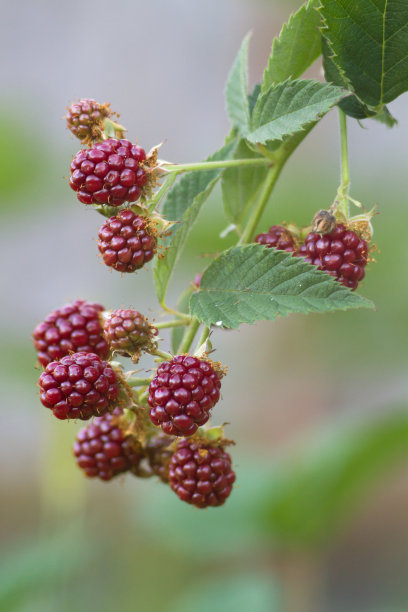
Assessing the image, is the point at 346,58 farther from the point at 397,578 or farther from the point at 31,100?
the point at 397,578

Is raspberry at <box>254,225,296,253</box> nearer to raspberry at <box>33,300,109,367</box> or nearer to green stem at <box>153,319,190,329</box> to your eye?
green stem at <box>153,319,190,329</box>

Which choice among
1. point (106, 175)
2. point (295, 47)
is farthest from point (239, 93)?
point (106, 175)

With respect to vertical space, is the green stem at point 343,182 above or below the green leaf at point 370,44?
below

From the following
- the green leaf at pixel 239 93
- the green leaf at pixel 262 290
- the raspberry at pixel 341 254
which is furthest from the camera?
the green leaf at pixel 239 93

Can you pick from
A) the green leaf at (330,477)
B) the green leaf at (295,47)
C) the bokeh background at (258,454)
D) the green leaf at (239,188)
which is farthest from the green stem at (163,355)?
the green leaf at (330,477)

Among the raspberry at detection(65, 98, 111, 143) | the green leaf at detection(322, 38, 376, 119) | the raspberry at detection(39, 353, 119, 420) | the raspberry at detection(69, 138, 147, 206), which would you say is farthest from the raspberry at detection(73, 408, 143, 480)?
the green leaf at detection(322, 38, 376, 119)

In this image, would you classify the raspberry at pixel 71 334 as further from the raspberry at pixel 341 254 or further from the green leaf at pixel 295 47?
the green leaf at pixel 295 47

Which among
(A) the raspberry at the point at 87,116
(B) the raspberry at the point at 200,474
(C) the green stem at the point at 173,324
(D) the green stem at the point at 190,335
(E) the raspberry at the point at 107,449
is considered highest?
(A) the raspberry at the point at 87,116

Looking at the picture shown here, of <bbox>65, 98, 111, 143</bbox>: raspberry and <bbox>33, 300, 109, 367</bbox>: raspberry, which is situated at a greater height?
<bbox>65, 98, 111, 143</bbox>: raspberry
